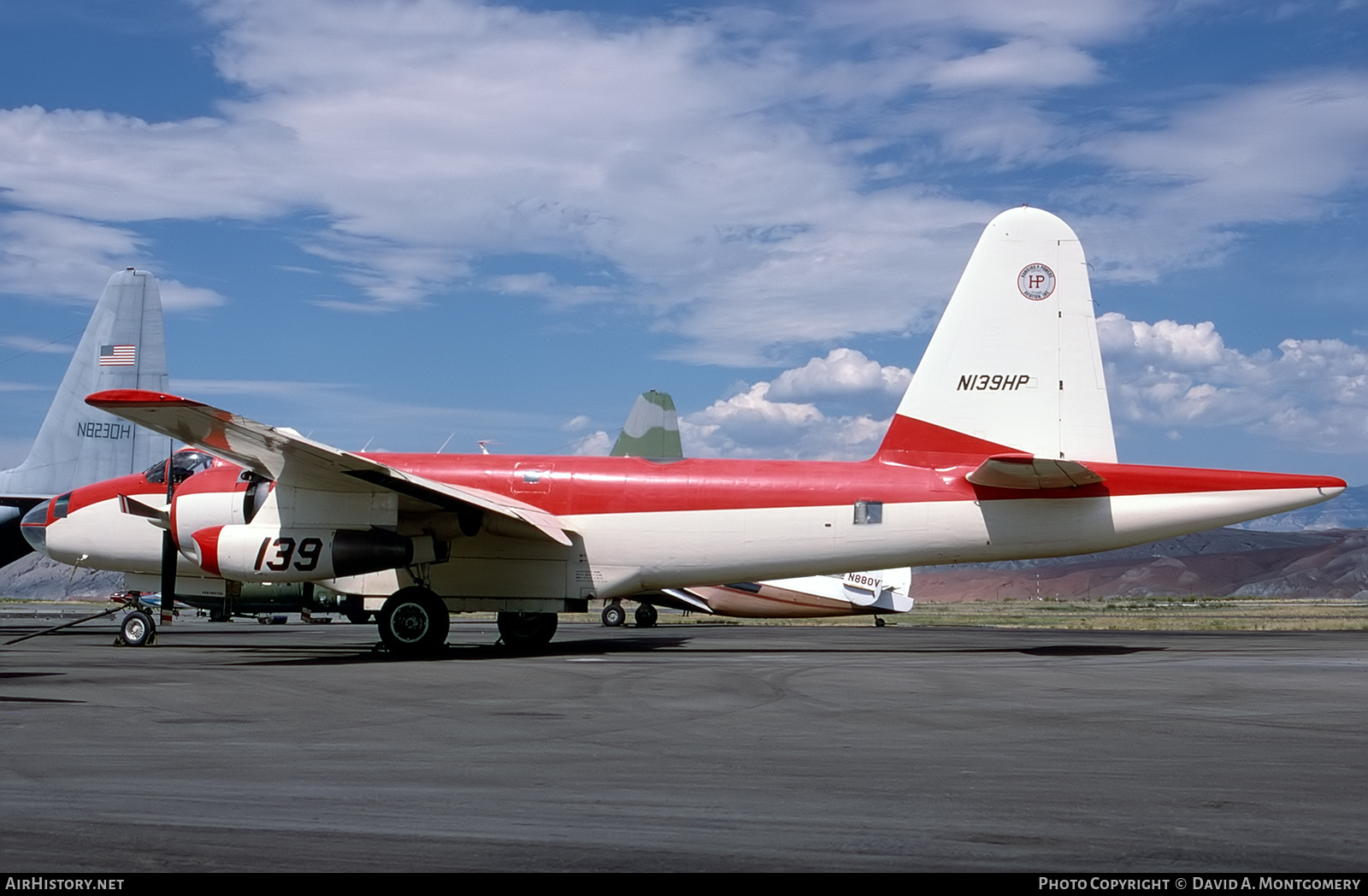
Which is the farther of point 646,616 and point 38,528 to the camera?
point 646,616

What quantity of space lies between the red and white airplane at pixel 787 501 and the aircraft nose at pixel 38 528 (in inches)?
139

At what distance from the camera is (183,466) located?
22.5m

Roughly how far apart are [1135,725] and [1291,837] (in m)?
5.00

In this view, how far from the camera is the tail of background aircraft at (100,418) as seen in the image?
33844 mm

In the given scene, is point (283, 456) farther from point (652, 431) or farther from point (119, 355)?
point (119, 355)

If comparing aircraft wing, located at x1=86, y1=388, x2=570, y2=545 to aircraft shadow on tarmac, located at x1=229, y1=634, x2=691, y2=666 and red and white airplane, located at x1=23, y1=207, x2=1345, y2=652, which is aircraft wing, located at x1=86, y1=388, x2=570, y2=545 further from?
aircraft shadow on tarmac, located at x1=229, y1=634, x2=691, y2=666

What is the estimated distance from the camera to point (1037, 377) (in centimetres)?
2019

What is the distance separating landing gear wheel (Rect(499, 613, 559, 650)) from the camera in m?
23.8

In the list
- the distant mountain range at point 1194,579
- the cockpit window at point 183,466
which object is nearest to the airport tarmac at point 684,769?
the cockpit window at point 183,466

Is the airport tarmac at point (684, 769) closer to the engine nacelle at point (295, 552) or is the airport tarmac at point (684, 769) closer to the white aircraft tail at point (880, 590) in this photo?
the engine nacelle at point (295, 552)

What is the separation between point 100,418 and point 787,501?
917 inches

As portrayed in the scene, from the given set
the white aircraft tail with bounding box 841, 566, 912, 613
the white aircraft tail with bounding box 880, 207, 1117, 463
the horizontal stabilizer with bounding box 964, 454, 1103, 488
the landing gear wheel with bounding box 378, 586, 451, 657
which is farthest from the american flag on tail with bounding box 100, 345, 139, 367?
the horizontal stabilizer with bounding box 964, 454, 1103, 488

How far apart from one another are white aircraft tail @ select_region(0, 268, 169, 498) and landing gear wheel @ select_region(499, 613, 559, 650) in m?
15.7

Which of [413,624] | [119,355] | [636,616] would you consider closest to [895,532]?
[413,624]
